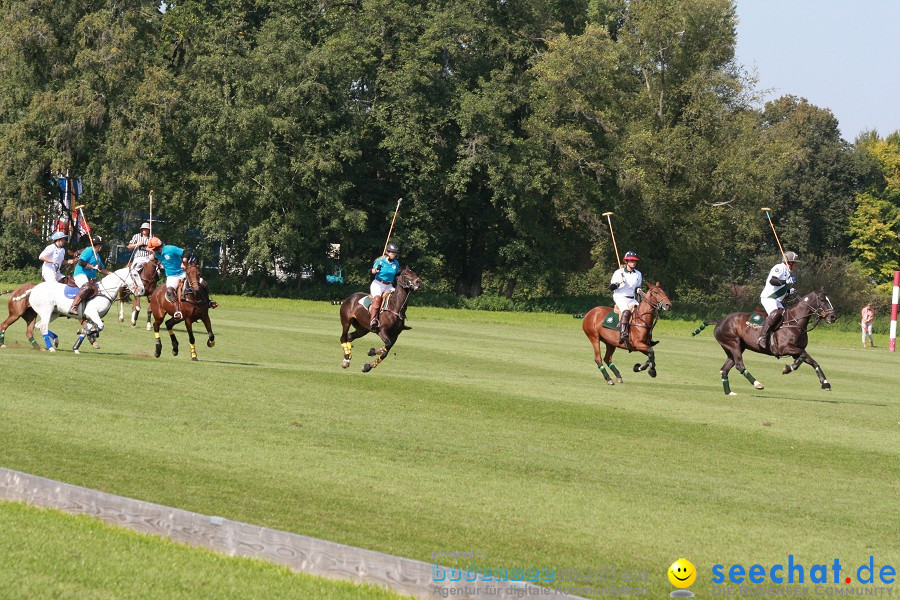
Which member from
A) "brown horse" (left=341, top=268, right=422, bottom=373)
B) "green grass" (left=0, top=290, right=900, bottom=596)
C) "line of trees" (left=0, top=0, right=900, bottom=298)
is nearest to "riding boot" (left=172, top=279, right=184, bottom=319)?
"green grass" (left=0, top=290, right=900, bottom=596)

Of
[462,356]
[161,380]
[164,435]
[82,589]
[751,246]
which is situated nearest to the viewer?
[82,589]

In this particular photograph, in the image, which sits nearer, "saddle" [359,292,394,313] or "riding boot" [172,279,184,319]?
"saddle" [359,292,394,313]

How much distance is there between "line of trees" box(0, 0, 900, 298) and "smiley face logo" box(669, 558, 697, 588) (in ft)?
171

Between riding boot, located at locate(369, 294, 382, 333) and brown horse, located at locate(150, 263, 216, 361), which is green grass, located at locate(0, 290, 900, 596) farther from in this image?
riding boot, located at locate(369, 294, 382, 333)

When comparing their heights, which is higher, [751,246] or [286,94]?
[286,94]

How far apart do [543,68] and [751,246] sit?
23591 mm

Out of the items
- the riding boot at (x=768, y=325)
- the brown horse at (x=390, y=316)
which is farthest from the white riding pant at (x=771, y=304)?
the brown horse at (x=390, y=316)

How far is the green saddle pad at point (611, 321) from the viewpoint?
25.5 metres

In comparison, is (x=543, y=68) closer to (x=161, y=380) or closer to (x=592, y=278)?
(x=592, y=278)

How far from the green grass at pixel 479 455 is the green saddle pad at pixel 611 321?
1.39m

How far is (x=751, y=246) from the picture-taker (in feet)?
255

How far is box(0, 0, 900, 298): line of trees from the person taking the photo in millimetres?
59438

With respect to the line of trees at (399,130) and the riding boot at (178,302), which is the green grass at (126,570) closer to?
the riding boot at (178,302)

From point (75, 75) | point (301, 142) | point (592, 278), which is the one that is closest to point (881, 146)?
point (592, 278)
